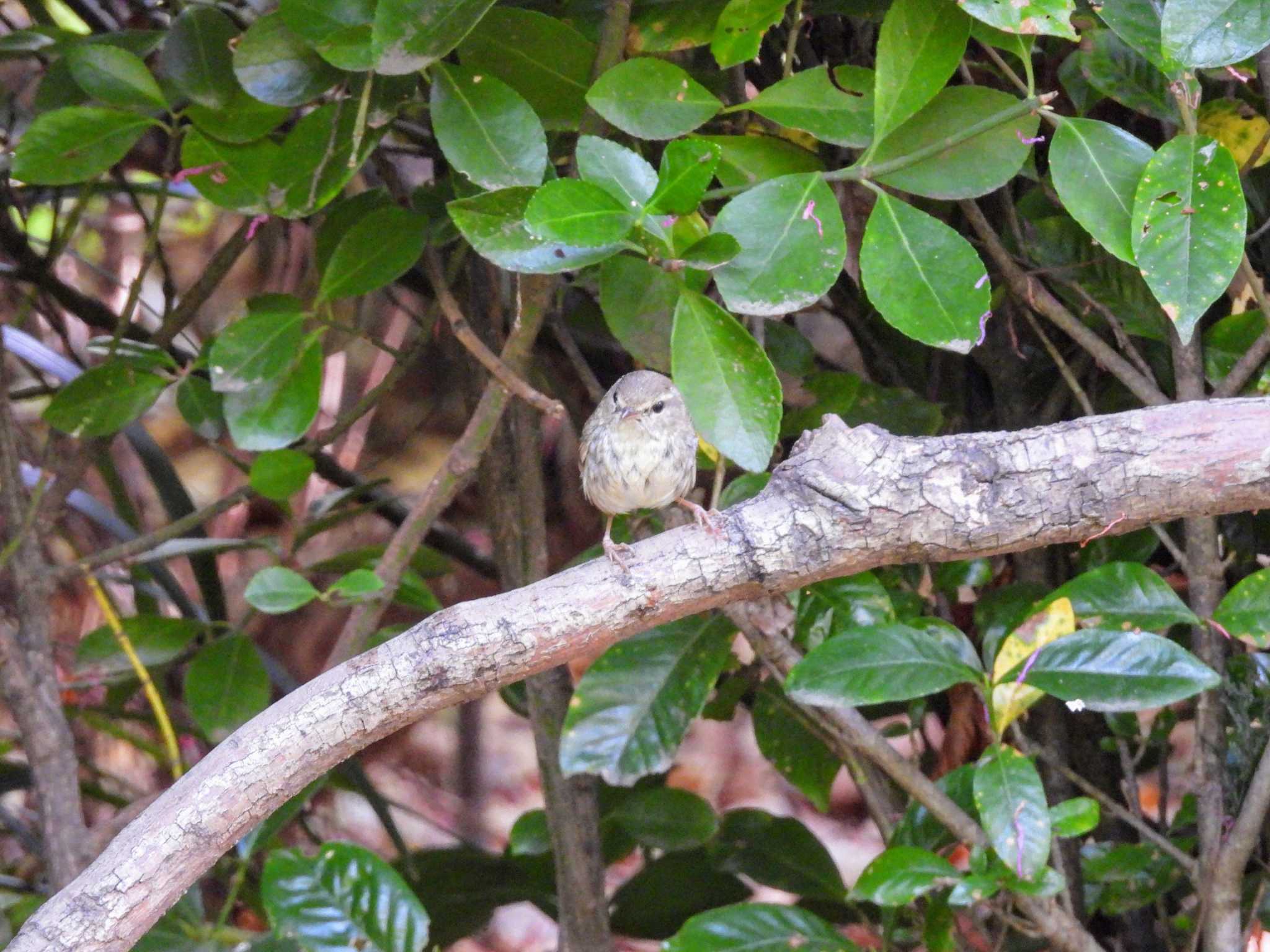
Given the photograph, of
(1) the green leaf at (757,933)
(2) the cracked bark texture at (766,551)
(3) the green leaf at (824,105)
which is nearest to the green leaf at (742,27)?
(3) the green leaf at (824,105)

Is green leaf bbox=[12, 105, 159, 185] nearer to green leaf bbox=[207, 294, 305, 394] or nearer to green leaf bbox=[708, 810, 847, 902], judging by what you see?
green leaf bbox=[207, 294, 305, 394]

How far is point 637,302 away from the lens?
6.91 feet

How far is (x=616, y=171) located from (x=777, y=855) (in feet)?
5.46

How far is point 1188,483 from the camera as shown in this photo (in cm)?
154

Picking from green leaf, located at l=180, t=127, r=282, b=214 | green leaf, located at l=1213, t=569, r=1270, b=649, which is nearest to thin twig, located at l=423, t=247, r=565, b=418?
green leaf, located at l=180, t=127, r=282, b=214

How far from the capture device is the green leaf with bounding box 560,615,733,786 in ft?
7.29

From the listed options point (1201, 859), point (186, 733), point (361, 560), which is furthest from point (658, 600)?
point (186, 733)

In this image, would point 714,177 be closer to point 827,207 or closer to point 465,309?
point 827,207

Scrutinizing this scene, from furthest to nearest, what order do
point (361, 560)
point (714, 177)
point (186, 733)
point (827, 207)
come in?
1. point (186, 733)
2. point (361, 560)
3. point (714, 177)
4. point (827, 207)

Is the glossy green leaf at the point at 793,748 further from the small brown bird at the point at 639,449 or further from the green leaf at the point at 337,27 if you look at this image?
the green leaf at the point at 337,27

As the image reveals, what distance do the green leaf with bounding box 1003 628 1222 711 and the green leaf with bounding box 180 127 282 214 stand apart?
4.56ft

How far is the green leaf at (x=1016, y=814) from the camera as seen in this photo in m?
1.82

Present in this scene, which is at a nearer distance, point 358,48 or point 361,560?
point 358,48

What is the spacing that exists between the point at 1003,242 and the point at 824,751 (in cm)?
102
